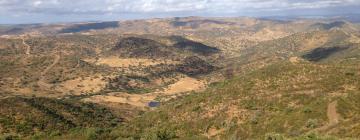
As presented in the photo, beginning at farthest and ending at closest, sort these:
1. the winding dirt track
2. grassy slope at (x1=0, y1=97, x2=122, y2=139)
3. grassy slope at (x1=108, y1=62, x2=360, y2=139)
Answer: grassy slope at (x1=0, y1=97, x2=122, y2=139) < grassy slope at (x1=108, y1=62, x2=360, y2=139) < the winding dirt track

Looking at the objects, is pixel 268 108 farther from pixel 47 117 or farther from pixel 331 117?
pixel 47 117

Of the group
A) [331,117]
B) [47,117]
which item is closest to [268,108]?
[331,117]

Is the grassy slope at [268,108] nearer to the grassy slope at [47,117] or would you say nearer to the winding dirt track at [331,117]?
the winding dirt track at [331,117]

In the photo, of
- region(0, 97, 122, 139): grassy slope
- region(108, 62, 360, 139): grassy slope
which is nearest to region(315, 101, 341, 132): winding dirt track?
region(108, 62, 360, 139): grassy slope

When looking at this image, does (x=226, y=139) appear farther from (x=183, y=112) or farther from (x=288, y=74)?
(x=288, y=74)

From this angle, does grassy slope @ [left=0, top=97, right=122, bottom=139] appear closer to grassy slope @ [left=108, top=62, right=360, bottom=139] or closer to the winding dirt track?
grassy slope @ [left=108, top=62, right=360, bottom=139]

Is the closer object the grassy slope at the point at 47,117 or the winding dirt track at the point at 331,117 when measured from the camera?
the winding dirt track at the point at 331,117

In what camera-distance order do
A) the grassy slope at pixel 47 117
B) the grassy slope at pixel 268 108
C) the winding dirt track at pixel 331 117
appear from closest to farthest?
the winding dirt track at pixel 331 117 < the grassy slope at pixel 268 108 < the grassy slope at pixel 47 117

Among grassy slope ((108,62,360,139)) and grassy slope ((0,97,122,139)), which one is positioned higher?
grassy slope ((108,62,360,139))

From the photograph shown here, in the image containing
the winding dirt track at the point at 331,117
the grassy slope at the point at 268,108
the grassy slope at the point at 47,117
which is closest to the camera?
the winding dirt track at the point at 331,117

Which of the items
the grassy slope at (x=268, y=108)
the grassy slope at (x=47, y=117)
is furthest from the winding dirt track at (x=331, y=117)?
the grassy slope at (x=47, y=117)

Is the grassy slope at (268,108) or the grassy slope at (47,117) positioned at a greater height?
the grassy slope at (268,108)
